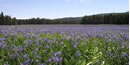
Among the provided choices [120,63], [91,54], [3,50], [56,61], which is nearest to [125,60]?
[120,63]

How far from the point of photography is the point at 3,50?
3.36 m

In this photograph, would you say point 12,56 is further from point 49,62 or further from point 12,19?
point 12,19

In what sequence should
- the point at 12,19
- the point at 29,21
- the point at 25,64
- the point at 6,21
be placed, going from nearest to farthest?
the point at 25,64
the point at 6,21
the point at 12,19
the point at 29,21

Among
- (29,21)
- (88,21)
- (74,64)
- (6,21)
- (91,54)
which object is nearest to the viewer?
(74,64)

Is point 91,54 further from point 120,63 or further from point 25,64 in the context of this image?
point 25,64

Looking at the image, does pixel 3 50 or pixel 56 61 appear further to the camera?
pixel 3 50

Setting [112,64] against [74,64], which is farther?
[112,64]

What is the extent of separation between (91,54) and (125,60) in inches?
36.3

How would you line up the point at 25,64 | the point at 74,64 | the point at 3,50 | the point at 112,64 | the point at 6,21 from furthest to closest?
the point at 6,21 → the point at 3,50 → the point at 112,64 → the point at 74,64 → the point at 25,64

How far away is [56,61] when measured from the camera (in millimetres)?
2314

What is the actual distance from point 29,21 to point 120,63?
2616 inches

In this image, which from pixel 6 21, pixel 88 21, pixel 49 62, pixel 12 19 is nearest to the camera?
pixel 49 62

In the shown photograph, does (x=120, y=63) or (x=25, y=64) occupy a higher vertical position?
(x=25, y=64)

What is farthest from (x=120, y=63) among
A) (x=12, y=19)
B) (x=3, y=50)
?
(x=12, y=19)
